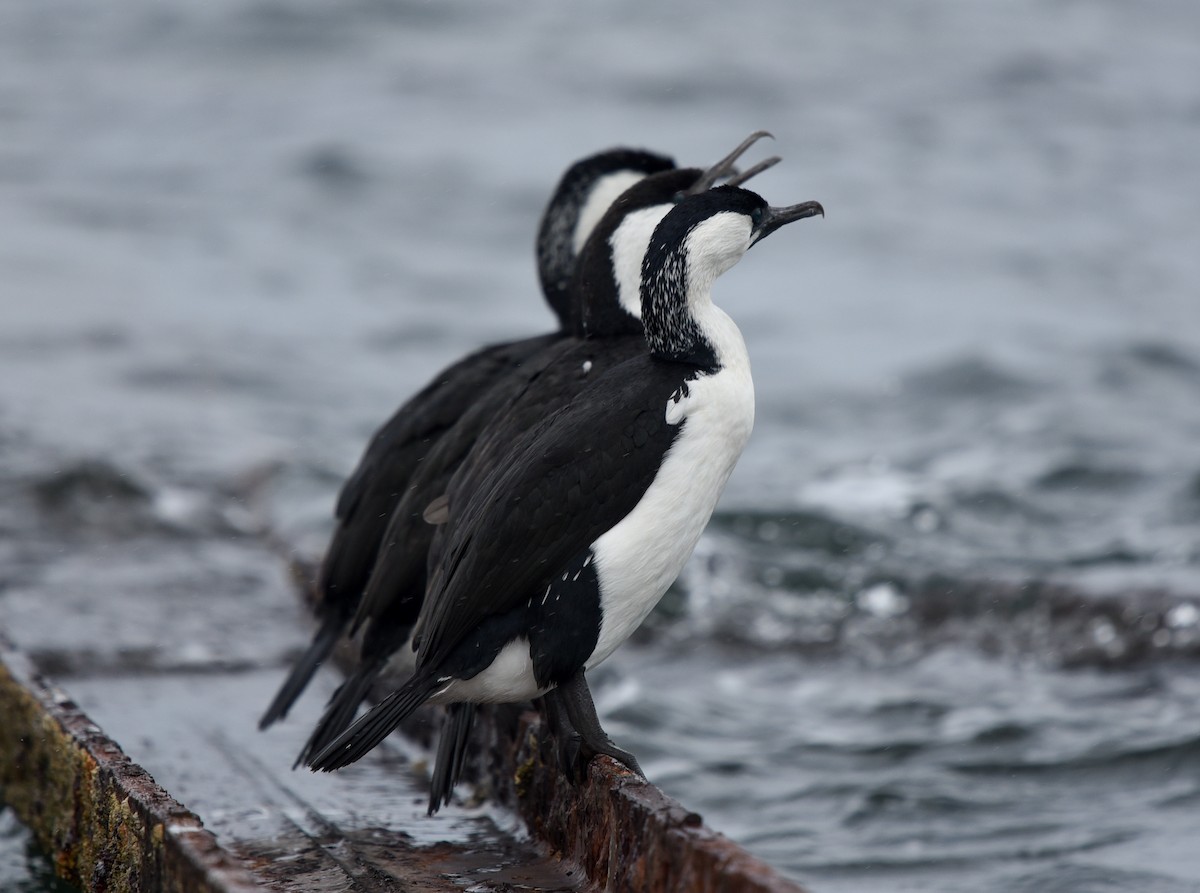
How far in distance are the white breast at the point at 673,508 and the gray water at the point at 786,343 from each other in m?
2.51

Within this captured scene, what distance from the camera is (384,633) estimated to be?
4605 millimetres

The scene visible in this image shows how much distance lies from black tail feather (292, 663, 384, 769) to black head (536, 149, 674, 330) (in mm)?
1536

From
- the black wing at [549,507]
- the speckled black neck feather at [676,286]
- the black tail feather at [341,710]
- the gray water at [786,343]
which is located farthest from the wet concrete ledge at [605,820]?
the gray water at [786,343]

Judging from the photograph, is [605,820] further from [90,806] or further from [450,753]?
[90,806]

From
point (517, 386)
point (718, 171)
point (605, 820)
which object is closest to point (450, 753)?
point (605, 820)

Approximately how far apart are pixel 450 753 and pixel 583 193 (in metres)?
2.25

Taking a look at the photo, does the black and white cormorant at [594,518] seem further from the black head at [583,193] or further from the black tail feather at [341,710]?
the black head at [583,193]

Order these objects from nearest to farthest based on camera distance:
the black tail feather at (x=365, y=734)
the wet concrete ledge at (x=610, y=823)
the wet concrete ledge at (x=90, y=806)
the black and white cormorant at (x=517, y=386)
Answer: the wet concrete ledge at (x=610, y=823), the wet concrete ledge at (x=90, y=806), the black tail feather at (x=365, y=734), the black and white cormorant at (x=517, y=386)

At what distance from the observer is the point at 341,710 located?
174 inches

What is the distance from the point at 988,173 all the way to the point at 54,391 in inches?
499

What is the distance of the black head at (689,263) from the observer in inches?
155

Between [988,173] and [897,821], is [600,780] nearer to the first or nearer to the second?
[897,821]

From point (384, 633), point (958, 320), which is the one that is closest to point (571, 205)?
point (384, 633)

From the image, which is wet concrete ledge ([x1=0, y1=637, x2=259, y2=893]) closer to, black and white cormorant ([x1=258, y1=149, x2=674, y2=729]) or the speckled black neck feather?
black and white cormorant ([x1=258, y1=149, x2=674, y2=729])
